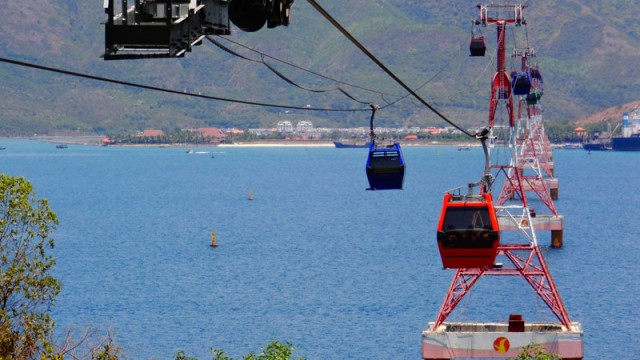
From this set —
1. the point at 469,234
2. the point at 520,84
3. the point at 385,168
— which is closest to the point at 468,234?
the point at 469,234

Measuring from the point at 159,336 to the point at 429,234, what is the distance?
6917 centimetres

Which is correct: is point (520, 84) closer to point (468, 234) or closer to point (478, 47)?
point (478, 47)

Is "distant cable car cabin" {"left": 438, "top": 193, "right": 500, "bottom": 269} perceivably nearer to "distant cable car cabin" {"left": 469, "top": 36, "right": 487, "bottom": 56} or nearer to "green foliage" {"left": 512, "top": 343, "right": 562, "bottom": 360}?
"green foliage" {"left": 512, "top": 343, "right": 562, "bottom": 360}

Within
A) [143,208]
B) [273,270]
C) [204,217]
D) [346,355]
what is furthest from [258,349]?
[143,208]

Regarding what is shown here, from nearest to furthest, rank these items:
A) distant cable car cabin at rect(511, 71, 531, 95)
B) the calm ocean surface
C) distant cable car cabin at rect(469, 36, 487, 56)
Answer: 1. distant cable car cabin at rect(469, 36, 487, 56)
2. the calm ocean surface
3. distant cable car cabin at rect(511, 71, 531, 95)

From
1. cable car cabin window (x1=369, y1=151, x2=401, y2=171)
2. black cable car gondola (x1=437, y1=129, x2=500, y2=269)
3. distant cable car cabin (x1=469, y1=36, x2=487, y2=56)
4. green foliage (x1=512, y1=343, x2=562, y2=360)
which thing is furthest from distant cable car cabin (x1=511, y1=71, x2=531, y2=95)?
black cable car gondola (x1=437, y1=129, x2=500, y2=269)

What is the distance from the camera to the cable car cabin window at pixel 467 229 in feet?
118

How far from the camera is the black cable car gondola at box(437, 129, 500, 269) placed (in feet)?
118

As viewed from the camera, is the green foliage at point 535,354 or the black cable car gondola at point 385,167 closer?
the green foliage at point 535,354

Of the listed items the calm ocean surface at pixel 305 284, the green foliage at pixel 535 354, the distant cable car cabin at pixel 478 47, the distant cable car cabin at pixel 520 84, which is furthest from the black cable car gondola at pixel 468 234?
the distant cable car cabin at pixel 520 84

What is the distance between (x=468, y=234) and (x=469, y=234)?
3cm

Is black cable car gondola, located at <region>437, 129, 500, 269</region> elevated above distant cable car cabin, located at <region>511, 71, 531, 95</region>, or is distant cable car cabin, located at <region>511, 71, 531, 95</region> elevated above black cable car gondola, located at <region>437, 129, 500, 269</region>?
distant cable car cabin, located at <region>511, 71, 531, 95</region>

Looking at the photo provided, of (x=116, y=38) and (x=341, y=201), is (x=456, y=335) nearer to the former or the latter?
(x=116, y=38)

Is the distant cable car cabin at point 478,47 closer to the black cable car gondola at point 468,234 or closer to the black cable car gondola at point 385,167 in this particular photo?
the black cable car gondola at point 385,167
